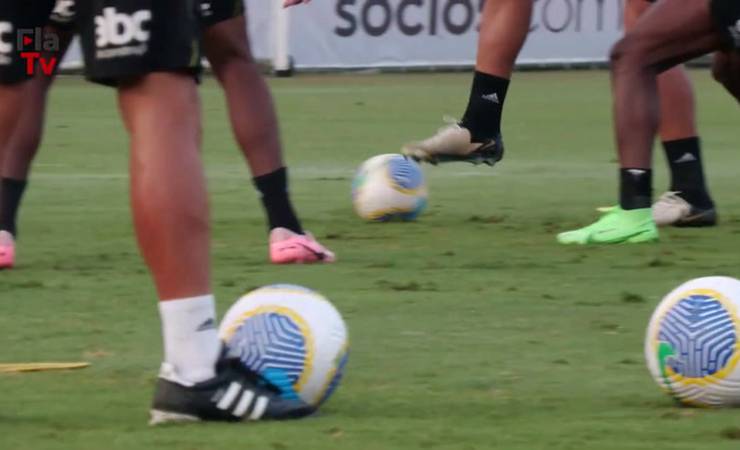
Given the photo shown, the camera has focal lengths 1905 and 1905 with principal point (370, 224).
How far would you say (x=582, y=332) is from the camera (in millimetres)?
5352

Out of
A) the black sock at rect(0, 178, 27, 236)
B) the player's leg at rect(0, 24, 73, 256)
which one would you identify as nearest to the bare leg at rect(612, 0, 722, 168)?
the player's leg at rect(0, 24, 73, 256)

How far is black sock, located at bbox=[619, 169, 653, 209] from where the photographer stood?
741 cm

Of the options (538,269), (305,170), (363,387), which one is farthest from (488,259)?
(305,170)

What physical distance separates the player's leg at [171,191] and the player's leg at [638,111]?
357cm

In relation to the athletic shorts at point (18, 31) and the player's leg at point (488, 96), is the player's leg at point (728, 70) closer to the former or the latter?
the player's leg at point (488, 96)

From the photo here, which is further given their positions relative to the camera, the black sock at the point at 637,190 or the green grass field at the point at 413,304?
the black sock at the point at 637,190

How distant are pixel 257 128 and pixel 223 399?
8.92 ft

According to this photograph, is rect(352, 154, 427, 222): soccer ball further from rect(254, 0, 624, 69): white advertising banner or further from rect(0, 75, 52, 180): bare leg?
rect(254, 0, 624, 69): white advertising banner

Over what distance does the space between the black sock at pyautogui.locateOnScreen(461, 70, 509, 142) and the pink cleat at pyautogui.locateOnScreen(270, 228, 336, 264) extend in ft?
4.52

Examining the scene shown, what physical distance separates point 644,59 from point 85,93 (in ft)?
33.9

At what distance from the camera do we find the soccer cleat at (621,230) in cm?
743

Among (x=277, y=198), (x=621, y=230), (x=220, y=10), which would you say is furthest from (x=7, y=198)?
(x=621, y=230)

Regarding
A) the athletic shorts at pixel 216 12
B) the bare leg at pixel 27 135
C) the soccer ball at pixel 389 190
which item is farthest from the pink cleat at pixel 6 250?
the soccer ball at pixel 389 190

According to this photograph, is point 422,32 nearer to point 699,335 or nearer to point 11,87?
point 11,87
